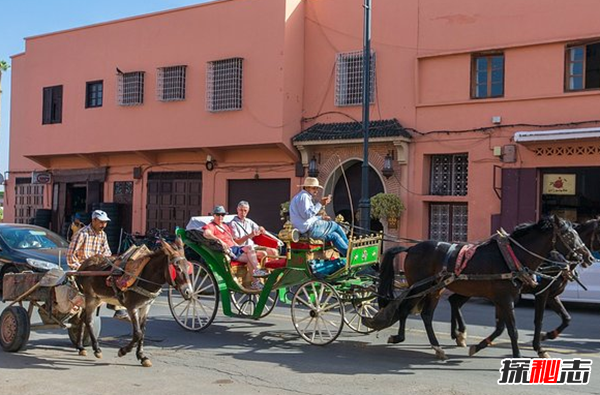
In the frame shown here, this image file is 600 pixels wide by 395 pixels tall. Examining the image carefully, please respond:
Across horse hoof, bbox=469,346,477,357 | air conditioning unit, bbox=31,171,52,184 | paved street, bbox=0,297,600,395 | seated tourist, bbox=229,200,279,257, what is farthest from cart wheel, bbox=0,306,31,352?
air conditioning unit, bbox=31,171,52,184

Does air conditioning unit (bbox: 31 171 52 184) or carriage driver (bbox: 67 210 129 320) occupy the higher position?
air conditioning unit (bbox: 31 171 52 184)

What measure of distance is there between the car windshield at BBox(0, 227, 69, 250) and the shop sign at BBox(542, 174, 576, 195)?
1079 cm

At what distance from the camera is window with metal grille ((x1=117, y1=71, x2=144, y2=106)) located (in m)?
22.4

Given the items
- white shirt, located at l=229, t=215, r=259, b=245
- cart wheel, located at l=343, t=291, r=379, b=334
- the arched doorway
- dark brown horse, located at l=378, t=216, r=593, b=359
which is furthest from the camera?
the arched doorway

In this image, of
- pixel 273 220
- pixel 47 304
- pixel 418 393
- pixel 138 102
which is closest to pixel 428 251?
pixel 418 393

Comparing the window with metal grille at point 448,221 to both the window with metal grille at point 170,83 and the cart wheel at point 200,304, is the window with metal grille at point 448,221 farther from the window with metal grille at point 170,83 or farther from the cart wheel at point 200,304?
the cart wheel at point 200,304

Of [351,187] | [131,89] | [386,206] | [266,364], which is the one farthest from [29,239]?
[131,89]

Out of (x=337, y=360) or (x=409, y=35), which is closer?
(x=337, y=360)

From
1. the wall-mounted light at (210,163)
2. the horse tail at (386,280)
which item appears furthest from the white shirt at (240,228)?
the wall-mounted light at (210,163)

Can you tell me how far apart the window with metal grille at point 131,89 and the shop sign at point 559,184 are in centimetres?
1260

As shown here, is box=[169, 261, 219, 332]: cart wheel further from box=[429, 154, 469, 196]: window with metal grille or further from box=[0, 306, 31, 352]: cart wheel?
box=[429, 154, 469, 196]: window with metal grille

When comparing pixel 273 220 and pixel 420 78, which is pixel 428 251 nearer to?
pixel 420 78

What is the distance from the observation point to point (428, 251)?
29.1 feet

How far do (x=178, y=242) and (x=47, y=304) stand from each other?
1.85m
